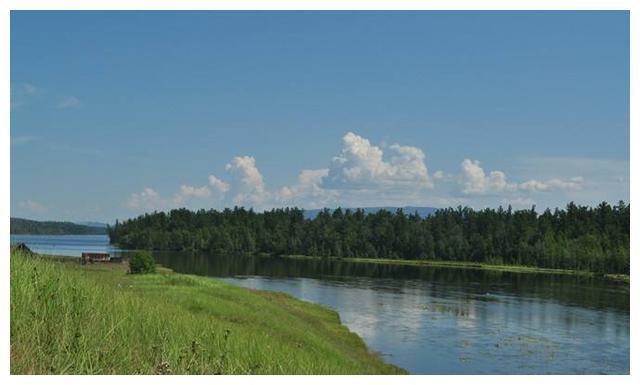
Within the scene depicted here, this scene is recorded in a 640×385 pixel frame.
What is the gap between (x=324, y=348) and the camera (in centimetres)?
3294

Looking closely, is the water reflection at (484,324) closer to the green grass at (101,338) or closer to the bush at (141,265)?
the bush at (141,265)

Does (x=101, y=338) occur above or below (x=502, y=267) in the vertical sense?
above

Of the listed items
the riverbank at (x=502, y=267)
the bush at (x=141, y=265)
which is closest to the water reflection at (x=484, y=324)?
the bush at (x=141, y=265)

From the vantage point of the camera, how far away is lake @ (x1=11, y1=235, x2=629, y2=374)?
136ft

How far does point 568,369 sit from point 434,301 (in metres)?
34.8

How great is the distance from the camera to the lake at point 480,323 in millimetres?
41406

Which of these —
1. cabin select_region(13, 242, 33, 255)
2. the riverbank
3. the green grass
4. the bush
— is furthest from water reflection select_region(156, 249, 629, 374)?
the riverbank

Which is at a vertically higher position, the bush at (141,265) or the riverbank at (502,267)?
the bush at (141,265)

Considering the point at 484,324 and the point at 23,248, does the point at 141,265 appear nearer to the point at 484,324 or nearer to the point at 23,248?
the point at 484,324

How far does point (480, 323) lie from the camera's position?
58.9 metres

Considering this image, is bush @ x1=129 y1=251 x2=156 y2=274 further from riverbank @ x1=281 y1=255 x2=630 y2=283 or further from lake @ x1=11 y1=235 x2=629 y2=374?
riverbank @ x1=281 y1=255 x2=630 y2=283

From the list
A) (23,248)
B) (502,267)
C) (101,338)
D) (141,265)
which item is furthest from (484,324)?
(502,267)
